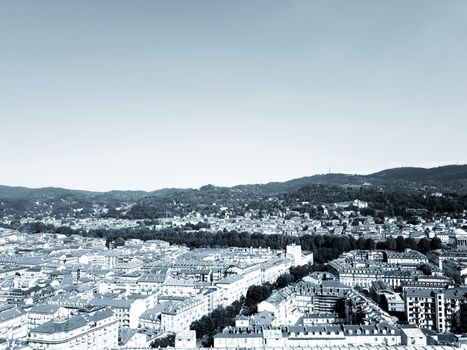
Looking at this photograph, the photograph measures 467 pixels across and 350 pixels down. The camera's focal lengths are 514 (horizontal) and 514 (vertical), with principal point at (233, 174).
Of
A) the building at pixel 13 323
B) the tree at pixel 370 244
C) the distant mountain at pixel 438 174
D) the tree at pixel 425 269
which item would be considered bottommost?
the building at pixel 13 323

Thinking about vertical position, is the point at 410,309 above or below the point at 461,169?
below

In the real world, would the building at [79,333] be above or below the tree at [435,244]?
below

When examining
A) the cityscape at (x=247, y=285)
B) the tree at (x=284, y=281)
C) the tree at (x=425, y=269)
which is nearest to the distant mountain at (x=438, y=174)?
the cityscape at (x=247, y=285)

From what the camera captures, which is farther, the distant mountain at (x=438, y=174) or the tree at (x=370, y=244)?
the distant mountain at (x=438, y=174)

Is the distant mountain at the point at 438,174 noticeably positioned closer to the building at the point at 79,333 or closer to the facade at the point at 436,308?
the facade at the point at 436,308

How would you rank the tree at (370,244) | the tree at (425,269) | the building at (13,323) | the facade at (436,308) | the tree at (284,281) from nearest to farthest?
the building at (13,323) < the facade at (436,308) < the tree at (425,269) < the tree at (284,281) < the tree at (370,244)

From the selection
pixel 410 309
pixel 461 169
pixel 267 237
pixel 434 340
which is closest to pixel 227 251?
pixel 267 237

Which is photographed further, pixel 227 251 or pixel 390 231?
pixel 390 231

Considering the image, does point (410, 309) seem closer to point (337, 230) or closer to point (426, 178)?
point (337, 230)

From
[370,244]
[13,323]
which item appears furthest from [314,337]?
[370,244]

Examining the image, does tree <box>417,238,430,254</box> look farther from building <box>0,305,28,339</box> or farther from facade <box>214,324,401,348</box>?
building <box>0,305,28,339</box>

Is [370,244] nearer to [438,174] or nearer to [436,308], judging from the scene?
[436,308]
